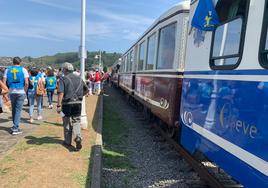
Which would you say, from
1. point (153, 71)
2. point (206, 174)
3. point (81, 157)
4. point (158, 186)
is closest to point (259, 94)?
point (206, 174)

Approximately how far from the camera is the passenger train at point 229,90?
3.30m

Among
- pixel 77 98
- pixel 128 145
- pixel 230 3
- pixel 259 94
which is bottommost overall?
pixel 128 145

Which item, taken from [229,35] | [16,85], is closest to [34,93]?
[16,85]

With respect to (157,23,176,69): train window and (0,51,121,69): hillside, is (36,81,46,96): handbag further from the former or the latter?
(157,23,176,69): train window

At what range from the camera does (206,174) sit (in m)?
5.50

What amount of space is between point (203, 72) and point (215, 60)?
0.38 metres

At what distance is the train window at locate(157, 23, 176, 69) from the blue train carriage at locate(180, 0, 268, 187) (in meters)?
1.77

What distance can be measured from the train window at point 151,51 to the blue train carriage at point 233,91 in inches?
157

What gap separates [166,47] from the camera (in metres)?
7.82

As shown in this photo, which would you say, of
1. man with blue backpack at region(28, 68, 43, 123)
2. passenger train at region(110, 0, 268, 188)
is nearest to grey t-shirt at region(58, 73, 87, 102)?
passenger train at region(110, 0, 268, 188)

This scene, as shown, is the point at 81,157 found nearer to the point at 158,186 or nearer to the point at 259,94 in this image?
the point at 158,186

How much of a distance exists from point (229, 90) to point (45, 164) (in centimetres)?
399

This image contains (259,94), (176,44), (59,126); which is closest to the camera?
(259,94)

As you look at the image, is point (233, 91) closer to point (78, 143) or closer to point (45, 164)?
point (45, 164)
